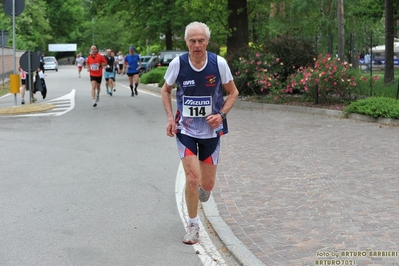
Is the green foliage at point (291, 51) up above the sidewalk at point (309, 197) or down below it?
above

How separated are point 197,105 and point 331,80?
39.0 feet

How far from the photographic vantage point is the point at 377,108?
14.5 metres

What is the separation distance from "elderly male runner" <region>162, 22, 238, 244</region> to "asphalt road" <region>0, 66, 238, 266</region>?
646 millimetres

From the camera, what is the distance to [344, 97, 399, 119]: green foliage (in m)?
14.2

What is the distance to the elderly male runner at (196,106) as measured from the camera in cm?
558

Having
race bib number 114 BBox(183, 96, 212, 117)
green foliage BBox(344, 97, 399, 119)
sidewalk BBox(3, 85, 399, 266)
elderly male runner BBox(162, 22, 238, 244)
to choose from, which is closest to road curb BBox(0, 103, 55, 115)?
sidewalk BBox(3, 85, 399, 266)

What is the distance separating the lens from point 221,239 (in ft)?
19.0

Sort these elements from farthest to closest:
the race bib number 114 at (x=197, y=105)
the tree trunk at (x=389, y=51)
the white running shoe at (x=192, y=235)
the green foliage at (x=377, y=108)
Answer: the tree trunk at (x=389, y=51) → the green foliage at (x=377, y=108) → the white running shoe at (x=192, y=235) → the race bib number 114 at (x=197, y=105)

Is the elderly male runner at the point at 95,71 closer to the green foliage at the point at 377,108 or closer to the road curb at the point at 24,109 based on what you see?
the road curb at the point at 24,109

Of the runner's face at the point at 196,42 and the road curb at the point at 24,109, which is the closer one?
the runner's face at the point at 196,42

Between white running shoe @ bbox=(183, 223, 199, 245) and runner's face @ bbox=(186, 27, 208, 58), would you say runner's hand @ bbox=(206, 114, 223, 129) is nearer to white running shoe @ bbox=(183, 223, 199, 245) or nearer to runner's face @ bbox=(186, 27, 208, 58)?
runner's face @ bbox=(186, 27, 208, 58)

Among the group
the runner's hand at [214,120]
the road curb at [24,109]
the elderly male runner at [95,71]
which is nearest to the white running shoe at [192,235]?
the runner's hand at [214,120]

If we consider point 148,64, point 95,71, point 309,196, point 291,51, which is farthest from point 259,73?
point 148,64

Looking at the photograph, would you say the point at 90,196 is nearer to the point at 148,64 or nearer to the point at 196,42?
the point at 196,42
